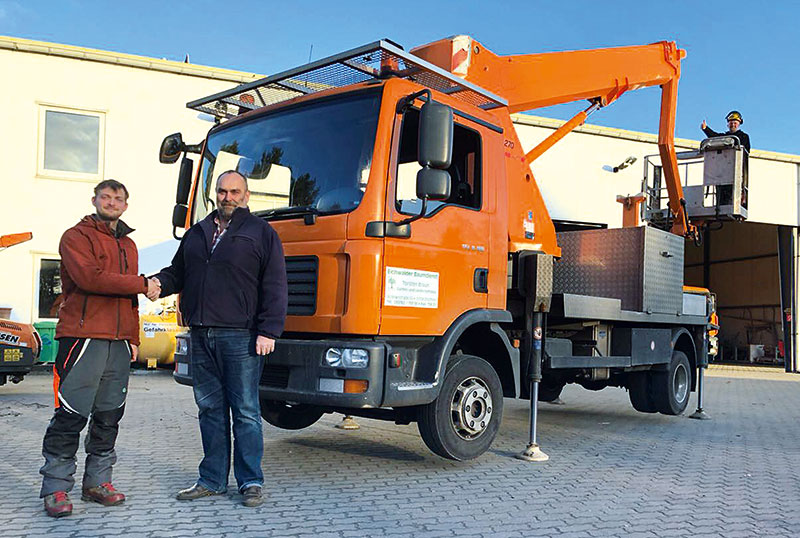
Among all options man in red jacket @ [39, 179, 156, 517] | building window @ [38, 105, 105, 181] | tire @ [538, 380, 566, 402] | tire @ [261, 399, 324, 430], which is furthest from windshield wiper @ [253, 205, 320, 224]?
building window @ [38, 105, 105, 181]

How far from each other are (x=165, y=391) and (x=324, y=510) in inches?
283

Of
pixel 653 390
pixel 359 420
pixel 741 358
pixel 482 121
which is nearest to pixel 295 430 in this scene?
pixel 359 420

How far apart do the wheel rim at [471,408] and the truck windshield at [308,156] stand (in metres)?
1.62

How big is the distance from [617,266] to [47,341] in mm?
10372

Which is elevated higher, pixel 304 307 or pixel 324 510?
pixel 304 307

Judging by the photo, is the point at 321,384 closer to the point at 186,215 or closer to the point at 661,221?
the point at 186,215

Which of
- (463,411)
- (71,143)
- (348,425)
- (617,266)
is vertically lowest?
(348,425)

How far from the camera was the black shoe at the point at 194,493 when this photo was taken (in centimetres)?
445

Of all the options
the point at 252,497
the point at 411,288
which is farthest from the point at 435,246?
the point at 252,497

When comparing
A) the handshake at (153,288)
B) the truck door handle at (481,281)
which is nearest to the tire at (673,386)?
the truck door handle at (481,281)

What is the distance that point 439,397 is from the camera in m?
5.14

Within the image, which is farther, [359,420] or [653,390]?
[653,390]

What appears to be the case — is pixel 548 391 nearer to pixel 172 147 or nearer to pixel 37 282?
pixel 172 147

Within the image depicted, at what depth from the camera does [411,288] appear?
4.91m
